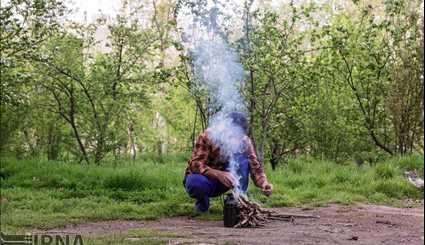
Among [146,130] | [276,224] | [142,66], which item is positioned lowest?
[276,224]

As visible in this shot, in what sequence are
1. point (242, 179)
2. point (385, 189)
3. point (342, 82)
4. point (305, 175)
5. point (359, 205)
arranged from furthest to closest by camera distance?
1. point (342, 82)
2. point (305, 175)
3. point (385, 189)
4. point (359, 205)
5. point (242, 179)

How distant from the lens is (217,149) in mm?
6148

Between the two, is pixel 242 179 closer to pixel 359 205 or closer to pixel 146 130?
pixel 359 205

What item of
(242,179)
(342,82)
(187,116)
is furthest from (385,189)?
(187,116)

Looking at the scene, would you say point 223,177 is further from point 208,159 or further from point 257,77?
point 257,77

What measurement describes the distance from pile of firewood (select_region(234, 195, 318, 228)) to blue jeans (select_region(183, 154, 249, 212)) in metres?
0.36

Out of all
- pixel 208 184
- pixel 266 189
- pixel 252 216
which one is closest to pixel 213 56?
pixel 208 184

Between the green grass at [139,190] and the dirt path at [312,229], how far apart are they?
44cm

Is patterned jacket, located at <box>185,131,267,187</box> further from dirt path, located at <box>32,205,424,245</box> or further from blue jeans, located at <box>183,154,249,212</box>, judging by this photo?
dirt path, located at <box>32,205,424,245</box>

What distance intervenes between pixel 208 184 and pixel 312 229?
3.88 feet

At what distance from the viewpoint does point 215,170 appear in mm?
6098

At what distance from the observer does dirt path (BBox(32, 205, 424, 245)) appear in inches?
186

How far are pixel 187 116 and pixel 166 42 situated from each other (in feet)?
12.7

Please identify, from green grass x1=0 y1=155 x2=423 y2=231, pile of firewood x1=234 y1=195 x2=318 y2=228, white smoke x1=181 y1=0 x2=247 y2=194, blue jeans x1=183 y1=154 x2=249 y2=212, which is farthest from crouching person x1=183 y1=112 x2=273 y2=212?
white smoke x1=181 y1=0 x2=247 y2=194
